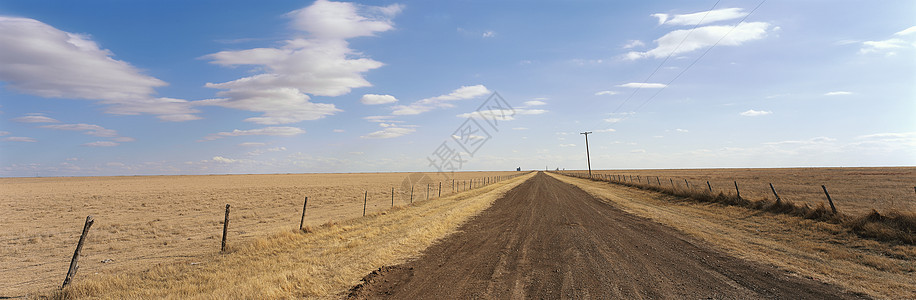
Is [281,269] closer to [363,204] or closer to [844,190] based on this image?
[363,204]

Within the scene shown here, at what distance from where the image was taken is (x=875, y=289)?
21.0ft

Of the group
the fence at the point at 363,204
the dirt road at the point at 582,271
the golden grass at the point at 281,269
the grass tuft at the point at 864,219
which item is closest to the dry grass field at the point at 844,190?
the grass tuft at the point at 864,219

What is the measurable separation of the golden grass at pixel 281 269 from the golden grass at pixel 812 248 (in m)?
8.54

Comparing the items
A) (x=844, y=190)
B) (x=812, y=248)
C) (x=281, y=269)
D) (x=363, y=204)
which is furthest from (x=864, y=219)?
(x=363, y=204)

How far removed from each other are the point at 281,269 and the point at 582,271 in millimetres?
6779

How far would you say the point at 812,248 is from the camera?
9.91 metres

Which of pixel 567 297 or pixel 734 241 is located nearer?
pixel 567 297

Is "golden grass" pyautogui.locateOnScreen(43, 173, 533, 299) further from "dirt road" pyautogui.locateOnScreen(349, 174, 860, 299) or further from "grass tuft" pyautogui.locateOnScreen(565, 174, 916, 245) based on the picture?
"grass tuft" pyautogui.locateOnScreen(565, 174, 916, 245)

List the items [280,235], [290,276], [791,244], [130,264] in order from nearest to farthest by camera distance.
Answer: [290,276]
[791,244]
[130,264]
[280,235]

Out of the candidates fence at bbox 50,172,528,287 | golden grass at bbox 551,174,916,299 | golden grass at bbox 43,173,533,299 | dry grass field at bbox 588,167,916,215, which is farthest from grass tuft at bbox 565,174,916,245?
fence at bbox 50,172,528,287

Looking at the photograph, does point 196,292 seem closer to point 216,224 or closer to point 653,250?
point 653,250

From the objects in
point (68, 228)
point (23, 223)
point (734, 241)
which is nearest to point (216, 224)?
point (68, 228)

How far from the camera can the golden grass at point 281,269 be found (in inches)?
283

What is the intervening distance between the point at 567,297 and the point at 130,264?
1307 centimetres
